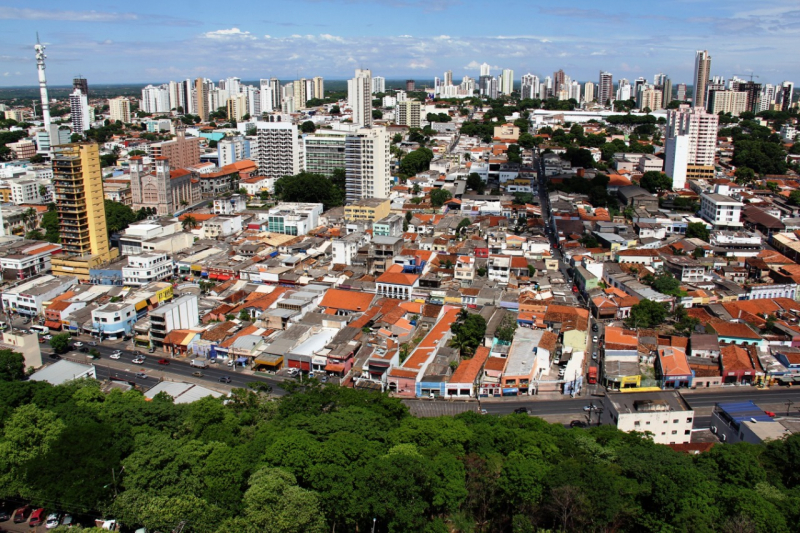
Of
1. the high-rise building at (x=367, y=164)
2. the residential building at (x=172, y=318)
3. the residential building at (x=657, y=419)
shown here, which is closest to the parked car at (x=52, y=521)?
the residential building at (x=172, y=318)

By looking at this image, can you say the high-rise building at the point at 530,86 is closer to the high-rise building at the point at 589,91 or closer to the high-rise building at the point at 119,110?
the high-rise building at the point at 589,91

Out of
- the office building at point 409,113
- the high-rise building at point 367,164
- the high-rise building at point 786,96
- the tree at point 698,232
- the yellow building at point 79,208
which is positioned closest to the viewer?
the yellow building at point 79,208

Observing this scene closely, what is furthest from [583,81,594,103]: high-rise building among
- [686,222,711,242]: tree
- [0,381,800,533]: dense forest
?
[0,381,800,533]: dense forest

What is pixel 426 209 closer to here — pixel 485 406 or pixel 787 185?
pixel 485 406

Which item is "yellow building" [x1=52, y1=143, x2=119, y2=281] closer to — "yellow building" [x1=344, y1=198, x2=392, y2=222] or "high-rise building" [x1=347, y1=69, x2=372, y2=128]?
"yellow building" [x1=344, y1=198, x2=392, y2=222]

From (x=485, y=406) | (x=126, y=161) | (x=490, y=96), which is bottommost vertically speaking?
(x=485, y=406)

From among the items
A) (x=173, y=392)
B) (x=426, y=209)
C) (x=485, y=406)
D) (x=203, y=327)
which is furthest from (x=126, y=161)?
(x=485, y=406)
